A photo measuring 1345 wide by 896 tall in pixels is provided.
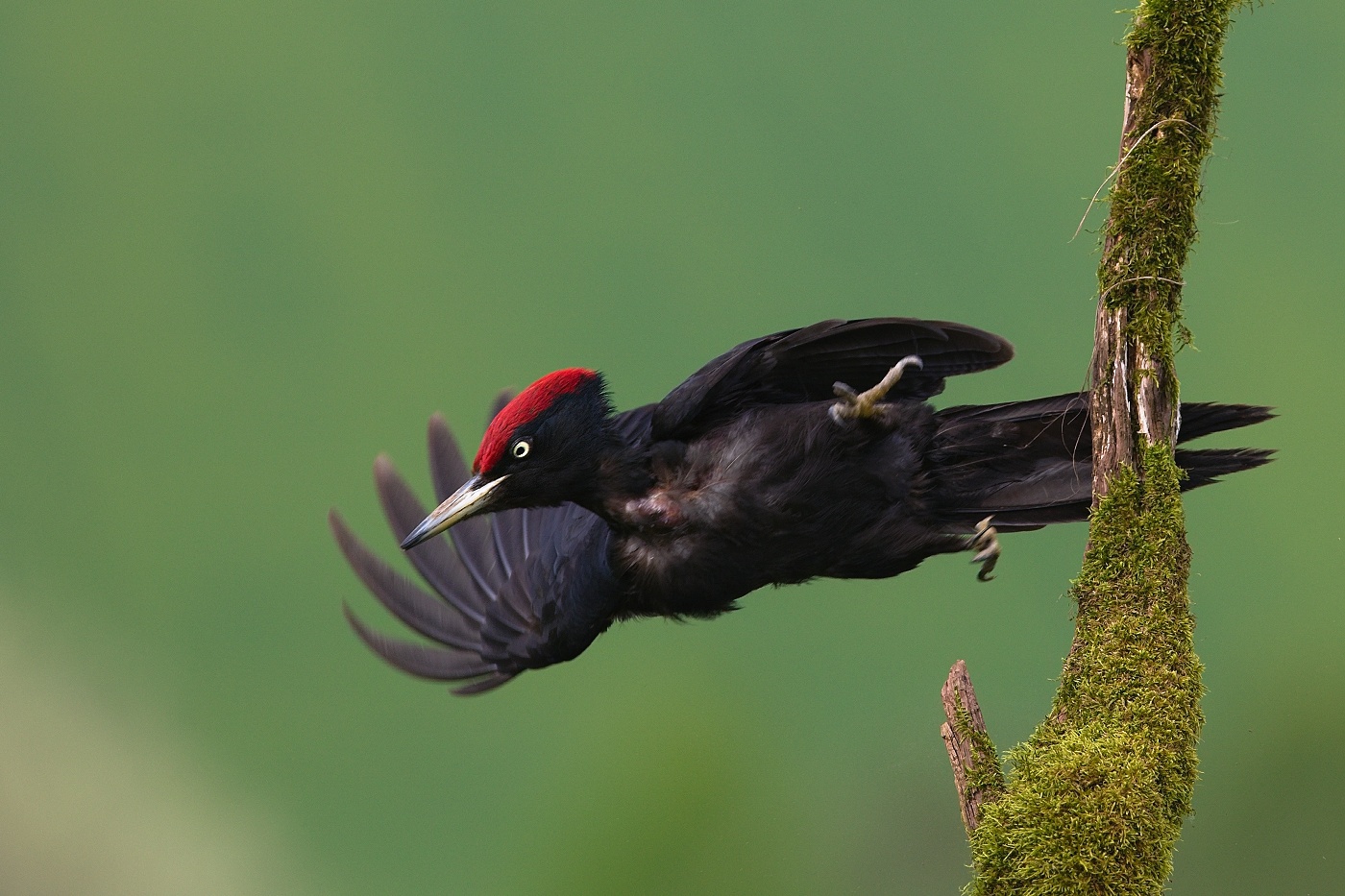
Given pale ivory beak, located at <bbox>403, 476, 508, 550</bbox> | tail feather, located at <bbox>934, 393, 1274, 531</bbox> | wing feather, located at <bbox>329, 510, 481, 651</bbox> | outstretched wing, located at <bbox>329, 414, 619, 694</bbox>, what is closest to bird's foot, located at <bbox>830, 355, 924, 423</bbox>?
tail feather, located at <bbox>934, 393, 1274, 531</bbox>

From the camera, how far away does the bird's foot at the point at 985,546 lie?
153 inches

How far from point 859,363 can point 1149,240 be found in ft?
3.06

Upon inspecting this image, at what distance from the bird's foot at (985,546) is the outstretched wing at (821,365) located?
0.41 meters

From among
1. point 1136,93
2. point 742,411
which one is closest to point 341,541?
point 742,411

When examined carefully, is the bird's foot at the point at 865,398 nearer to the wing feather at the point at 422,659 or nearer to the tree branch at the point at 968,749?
the tree branch at the point at 968,749

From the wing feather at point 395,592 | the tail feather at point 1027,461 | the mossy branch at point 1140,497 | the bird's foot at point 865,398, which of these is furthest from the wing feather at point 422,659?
the mossy branch at point 1140,497

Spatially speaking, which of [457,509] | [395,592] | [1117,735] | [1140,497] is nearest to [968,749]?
[1117,735]

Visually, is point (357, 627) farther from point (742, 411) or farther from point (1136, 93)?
point (1136, 93)

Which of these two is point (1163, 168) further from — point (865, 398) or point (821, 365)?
point (821, 365)

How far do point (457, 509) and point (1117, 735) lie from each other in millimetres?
1823

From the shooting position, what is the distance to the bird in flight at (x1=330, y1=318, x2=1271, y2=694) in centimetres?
385

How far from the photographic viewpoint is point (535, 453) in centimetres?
388

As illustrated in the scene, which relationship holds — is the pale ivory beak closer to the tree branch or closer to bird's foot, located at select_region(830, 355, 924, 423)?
bird's foot, located at select_region(830, 355, 924, 423)

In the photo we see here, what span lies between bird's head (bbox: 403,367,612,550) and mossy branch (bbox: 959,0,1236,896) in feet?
4.55
